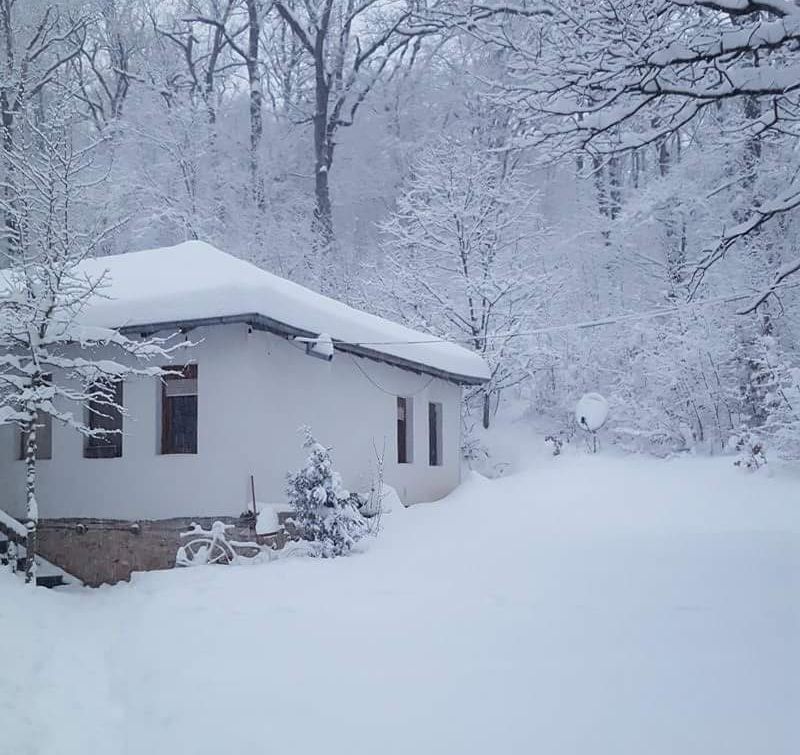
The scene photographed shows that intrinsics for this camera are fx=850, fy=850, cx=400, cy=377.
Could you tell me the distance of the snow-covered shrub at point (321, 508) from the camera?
9438 mm

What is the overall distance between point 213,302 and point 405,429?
556 centimetres

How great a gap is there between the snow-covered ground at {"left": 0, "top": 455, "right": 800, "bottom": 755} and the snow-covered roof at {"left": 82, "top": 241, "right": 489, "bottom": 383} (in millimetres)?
2886

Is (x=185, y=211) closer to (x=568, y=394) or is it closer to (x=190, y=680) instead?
(x=568, y=394)

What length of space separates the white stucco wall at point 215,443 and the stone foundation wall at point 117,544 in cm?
17

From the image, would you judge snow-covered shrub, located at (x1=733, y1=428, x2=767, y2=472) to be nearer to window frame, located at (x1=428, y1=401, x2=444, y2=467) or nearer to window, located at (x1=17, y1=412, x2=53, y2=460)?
window frame, located at (x1=428, y1=401, x2=444, y2=467)

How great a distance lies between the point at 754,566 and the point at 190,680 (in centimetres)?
569

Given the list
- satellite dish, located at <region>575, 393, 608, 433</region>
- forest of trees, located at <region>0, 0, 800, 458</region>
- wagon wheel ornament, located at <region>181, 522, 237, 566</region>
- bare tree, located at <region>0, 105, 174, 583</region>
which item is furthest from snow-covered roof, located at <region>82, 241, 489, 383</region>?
satellite dish, located at <region>575, 393, 608, 433</region>

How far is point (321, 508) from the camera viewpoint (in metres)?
9.48

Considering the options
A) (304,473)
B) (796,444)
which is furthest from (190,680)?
(796,444)

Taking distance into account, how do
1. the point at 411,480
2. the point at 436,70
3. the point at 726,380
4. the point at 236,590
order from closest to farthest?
the point at 236,590 < the point at 411,480 < the point at 726,380 < the point at 436,70

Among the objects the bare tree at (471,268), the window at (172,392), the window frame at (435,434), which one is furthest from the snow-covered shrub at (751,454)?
the window at (172,392)

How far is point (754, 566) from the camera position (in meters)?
8.38

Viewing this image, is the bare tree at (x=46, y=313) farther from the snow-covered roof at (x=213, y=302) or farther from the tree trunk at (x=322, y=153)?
the tree trunk at (x=322, y=153)

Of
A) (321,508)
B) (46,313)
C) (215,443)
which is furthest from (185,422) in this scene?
(46,313)
